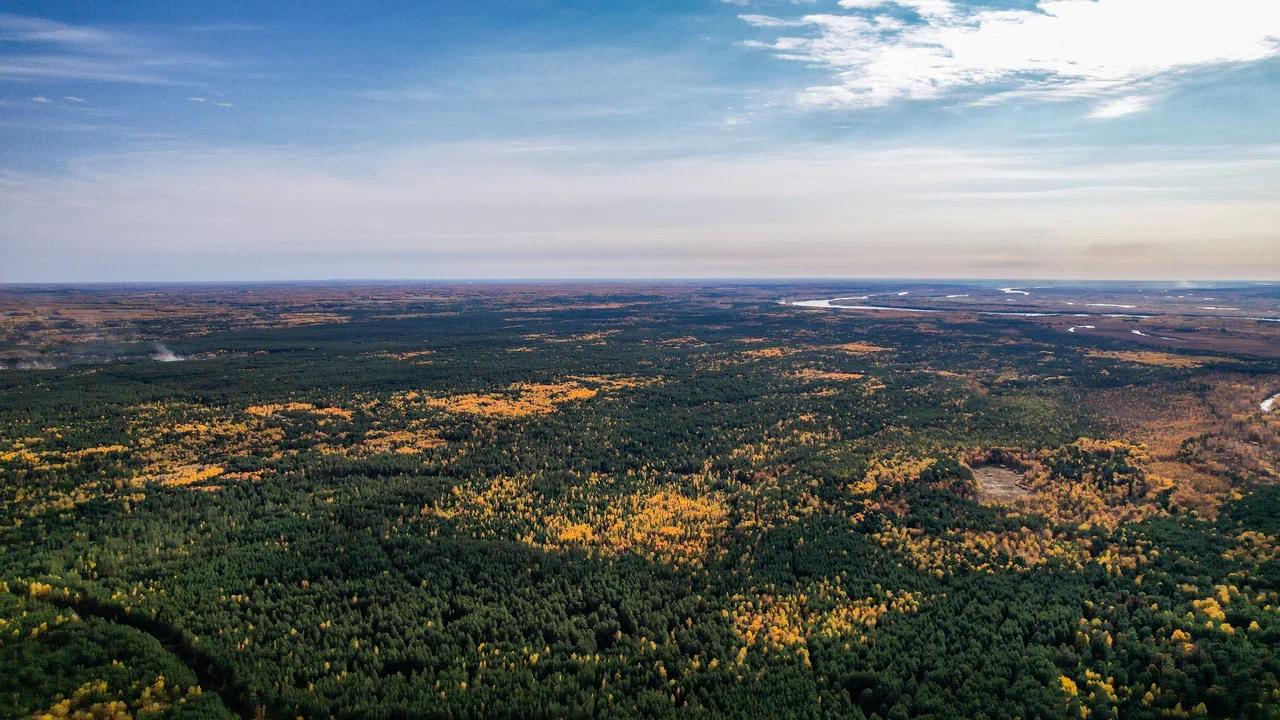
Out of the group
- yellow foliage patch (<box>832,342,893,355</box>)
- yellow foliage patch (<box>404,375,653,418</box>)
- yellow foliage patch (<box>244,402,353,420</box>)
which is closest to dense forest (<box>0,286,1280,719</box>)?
yellow foliage patch (<box>244,402,353,420</box>)

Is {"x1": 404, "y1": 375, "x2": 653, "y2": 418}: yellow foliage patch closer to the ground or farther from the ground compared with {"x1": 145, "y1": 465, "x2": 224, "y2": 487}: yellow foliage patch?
farther from the ground

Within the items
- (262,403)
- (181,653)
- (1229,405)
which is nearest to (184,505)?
(181,653)

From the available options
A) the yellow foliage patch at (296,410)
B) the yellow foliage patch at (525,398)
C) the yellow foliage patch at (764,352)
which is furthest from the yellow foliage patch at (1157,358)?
the yellow foliage patch at (296,410)

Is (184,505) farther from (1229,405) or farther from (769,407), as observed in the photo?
(1229,405)

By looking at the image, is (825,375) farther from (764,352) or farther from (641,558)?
(641,558)

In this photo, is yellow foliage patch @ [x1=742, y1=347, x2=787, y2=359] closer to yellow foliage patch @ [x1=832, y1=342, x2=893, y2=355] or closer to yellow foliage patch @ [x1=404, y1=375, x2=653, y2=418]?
yellow foliage patch @ [x1=832, y1=342, x2=893, y2=355]
